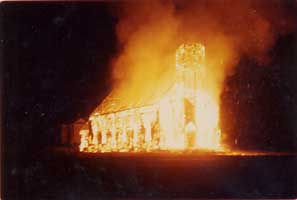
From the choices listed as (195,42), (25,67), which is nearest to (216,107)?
(195,42)

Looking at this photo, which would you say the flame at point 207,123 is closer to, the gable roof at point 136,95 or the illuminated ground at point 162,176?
the illuminated ground at point 162,176

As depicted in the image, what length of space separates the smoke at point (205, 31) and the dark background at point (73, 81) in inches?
3.4

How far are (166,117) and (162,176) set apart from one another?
53cm

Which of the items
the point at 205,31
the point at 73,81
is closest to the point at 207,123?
the point at 205,31

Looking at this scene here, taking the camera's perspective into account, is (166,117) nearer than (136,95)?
Yes

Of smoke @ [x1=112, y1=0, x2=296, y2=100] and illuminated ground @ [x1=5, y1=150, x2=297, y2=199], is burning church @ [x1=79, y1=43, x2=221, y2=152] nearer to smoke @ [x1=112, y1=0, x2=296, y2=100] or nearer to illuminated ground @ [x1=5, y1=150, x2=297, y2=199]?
smoke @ [x1=112, y1=0, x2=296, y2=100]

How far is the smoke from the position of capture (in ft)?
12.9

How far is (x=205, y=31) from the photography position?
3986mm

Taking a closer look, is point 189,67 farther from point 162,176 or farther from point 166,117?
point 162,176

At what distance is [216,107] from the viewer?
13.2 ft

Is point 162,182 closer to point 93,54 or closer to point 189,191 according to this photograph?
point 189,191

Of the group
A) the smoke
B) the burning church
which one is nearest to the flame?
the burning church

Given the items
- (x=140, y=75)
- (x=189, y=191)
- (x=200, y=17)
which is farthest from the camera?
(x=140, y=75)

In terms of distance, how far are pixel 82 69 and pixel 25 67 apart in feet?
1.52
